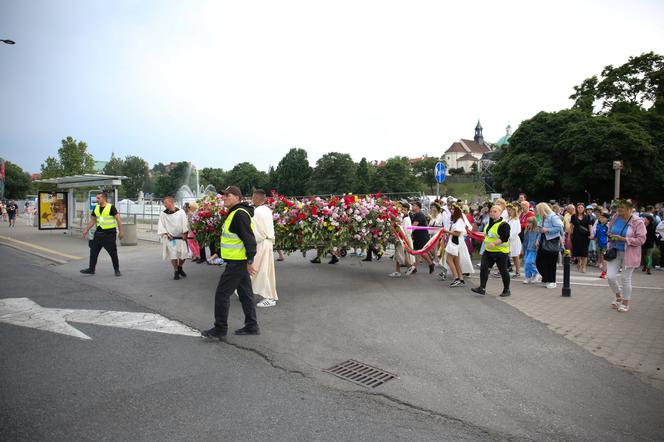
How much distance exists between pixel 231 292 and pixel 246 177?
11132 cm

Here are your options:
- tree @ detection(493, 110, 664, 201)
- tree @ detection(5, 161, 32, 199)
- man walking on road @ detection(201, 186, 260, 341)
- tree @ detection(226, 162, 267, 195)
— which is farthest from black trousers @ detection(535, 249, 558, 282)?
tree @ detection(226, 162, 267, 195)

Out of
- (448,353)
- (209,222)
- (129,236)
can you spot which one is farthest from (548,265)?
(129,236)

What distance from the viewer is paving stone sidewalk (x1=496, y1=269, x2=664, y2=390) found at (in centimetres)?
518

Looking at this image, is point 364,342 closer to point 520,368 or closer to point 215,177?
point 520,368

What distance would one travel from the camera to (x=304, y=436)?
329 centimetres

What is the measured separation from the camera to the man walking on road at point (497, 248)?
8422 mm

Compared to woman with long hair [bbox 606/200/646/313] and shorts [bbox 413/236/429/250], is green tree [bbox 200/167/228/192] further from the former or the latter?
woman with long hair [bbox 606/200/646/313]

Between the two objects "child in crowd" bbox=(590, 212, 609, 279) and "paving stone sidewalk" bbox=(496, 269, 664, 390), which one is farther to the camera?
"child in crowd" bbox=(590, 212, 609, 279)

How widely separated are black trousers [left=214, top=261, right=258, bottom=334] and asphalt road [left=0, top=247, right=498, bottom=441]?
0.34 metres

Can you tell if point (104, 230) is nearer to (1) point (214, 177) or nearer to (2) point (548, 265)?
(2) point (548, 265)

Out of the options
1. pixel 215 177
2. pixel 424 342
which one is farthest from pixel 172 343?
pixel 215 177

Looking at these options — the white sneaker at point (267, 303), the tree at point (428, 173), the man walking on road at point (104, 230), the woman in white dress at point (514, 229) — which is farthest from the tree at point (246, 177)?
the white sneaker at point (267, 303)

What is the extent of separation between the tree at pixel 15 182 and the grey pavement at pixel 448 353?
92.2 m

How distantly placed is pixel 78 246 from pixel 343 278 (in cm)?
1217
